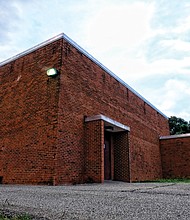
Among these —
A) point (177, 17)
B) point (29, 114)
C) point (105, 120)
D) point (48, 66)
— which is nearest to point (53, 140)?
point (29, 114)

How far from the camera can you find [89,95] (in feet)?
27.7

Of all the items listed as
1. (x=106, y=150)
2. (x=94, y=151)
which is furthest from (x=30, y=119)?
(x=106, y=150)

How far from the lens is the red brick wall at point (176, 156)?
1301cm

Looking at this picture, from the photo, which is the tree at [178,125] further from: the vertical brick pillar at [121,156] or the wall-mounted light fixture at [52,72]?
the wall-mounted light fixture at [52,72]

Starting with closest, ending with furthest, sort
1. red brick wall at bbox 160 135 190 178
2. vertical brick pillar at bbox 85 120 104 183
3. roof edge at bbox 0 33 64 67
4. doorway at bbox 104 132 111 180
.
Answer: vertical brick pillar at bbox 85 120 104 183
roof edge at bbox 0 33 64 67
doorway at bbox 104 132 111 180
red brick wall at bbox 160 135 190 178

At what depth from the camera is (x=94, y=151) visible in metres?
7.46

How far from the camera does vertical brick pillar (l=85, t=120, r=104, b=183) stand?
723 cm

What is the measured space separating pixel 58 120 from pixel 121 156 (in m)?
3.73

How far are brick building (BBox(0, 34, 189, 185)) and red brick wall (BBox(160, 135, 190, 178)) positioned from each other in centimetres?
438

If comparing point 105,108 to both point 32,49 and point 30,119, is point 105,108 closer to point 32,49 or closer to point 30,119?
point 30,119

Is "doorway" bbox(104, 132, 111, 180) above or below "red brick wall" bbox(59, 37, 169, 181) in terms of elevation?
below

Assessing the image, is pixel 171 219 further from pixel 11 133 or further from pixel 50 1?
pixel 11 133

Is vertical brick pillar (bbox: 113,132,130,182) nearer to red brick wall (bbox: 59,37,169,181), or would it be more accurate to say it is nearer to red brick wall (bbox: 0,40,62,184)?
red brick wall (bbox: 59,37,169,181)

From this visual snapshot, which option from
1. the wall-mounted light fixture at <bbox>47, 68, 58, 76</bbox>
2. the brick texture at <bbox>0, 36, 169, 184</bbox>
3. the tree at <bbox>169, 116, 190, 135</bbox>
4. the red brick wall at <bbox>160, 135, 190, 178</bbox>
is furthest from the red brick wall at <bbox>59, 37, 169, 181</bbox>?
the tree at <bbox>169, 116, 190, 135</bbox>
